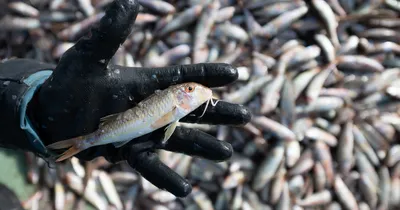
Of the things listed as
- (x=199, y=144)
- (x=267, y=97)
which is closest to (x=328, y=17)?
(x=267, y=97)

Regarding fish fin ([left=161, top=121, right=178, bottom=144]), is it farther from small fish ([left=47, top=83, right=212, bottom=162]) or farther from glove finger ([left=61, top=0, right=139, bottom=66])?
glove finger ([left=61, top=0, right=139, bottom=66])

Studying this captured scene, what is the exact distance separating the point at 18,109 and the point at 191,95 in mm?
831

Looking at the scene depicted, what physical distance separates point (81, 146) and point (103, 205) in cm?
124

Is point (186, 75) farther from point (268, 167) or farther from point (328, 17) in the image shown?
point (328, 17)

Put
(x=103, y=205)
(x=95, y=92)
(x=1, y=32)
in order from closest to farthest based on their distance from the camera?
(x=95, y=92), (x=103, y=205), (x=1, y=32)

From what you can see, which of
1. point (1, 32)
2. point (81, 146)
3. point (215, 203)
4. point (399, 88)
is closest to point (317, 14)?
point (399, 88)

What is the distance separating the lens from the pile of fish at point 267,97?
2.95m

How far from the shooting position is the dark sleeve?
75.5 inches

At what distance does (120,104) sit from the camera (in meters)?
1.86

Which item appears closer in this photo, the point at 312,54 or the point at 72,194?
the point at 72,194

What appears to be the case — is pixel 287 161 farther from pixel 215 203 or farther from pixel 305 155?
pixel 215 203

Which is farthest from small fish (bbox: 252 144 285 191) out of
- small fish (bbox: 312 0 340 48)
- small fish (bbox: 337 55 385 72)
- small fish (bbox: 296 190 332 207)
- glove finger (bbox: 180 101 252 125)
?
glove finger (bbox: 180 101 252 125)

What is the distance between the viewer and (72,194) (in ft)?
9.62

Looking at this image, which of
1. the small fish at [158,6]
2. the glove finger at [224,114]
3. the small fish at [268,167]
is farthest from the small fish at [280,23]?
the glove finger at [224,114]
